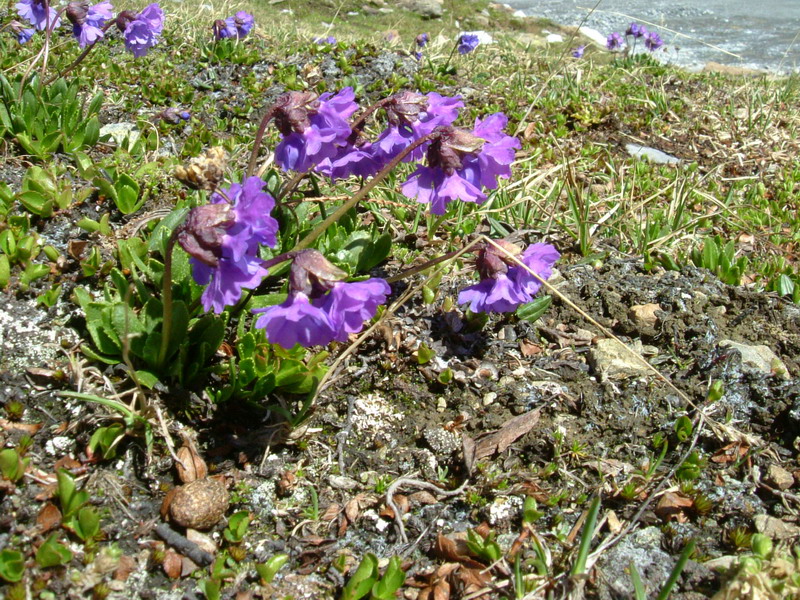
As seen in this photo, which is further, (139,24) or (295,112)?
(139,24)

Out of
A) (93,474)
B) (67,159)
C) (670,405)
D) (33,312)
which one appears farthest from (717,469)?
(67,159)

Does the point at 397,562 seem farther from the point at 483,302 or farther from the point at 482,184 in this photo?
the point at 482,184

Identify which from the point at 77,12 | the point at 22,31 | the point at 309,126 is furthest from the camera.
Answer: the point at 22,31

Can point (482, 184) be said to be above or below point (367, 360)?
above

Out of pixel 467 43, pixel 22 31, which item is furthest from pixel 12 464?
pixel 467 43

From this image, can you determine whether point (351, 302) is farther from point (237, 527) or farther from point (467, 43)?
point (467, 43)

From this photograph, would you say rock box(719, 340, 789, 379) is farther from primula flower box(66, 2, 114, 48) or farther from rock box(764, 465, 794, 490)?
primula flower box(66, 2, 114, 48)

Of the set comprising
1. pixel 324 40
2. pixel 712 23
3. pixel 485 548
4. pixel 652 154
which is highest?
pixel 324 40

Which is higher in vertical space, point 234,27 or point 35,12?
point 35,12
